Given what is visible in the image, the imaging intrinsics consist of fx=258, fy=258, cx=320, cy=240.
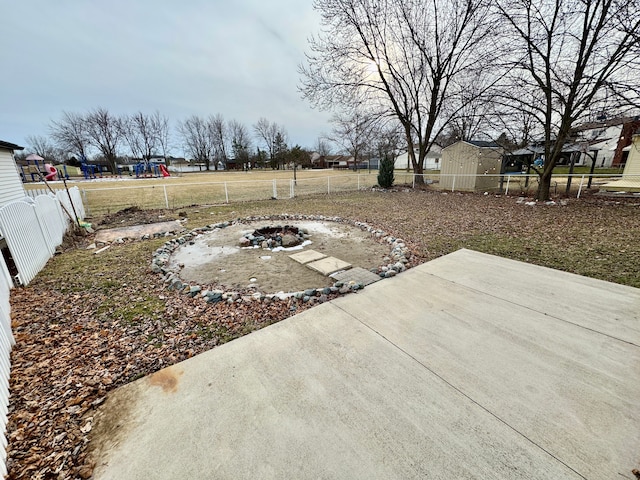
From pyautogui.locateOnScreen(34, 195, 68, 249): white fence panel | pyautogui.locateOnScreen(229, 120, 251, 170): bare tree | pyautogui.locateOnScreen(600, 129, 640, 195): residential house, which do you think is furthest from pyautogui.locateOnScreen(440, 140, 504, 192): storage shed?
pyautogui.locateOnScreen(229, 120, 251, 170): bare tree

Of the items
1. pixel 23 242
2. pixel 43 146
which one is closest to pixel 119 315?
pixel 23 242

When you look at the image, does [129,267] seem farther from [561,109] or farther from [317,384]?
[561,109]

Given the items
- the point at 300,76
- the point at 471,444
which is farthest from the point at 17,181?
the point at 471,444

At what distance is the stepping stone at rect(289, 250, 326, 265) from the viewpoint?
458 centimetres

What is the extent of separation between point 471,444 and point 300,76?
617 inches

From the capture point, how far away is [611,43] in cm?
757

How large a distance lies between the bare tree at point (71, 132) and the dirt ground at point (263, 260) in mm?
51789

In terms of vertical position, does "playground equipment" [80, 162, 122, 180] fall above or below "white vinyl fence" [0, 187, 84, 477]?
above

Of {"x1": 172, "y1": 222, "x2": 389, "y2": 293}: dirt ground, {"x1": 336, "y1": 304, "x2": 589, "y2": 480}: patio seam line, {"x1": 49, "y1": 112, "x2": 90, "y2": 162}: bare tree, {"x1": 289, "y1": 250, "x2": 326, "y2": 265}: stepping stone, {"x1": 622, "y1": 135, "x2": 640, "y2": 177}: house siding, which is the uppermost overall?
{"x1": 49, "y1": 112, "x2": 90, "y2": 162}: bare tree

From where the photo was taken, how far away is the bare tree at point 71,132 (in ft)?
130

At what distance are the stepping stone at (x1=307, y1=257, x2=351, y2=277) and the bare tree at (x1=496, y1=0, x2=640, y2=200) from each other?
9603 millimetres

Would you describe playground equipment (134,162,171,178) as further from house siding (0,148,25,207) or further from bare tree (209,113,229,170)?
house siding (0,148,25,207)

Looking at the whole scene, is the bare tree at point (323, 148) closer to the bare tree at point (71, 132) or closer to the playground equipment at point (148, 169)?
the playground equipment at point (148, 169)

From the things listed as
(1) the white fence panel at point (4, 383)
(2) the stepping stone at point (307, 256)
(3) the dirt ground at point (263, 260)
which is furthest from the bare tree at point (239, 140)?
(1) the white fence panel at point (4, 383)
